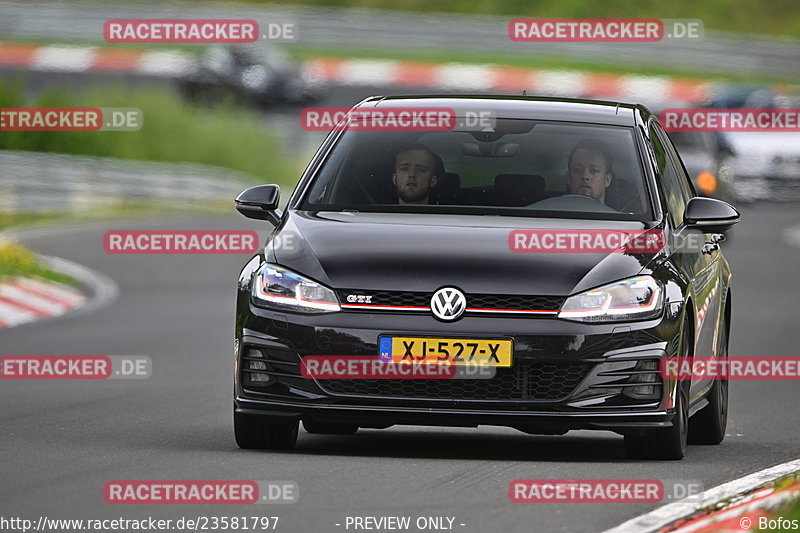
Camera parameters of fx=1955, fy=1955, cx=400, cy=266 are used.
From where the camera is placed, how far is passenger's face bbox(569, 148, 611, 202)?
31.3 feet

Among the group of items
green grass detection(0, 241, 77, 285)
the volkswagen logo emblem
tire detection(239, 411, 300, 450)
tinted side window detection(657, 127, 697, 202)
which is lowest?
green grass detection(0, 241, 77, 285)

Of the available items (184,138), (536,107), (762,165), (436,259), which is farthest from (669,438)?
(184,138)

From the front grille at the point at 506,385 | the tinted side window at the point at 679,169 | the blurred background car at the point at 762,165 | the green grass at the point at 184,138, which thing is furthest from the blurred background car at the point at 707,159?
the front grille at the point at 506,385

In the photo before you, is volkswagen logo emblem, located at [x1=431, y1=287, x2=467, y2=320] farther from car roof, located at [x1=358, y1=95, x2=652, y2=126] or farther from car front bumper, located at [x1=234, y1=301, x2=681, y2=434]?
car roof, located at [x1=358, y1=95, x2=652, y2=126]

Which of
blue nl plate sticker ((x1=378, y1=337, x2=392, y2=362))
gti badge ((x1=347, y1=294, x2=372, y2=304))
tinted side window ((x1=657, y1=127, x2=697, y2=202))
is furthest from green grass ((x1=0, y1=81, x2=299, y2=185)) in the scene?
blue nl plate sticker ((x1=378, y1=337, x2=392, y2=362))

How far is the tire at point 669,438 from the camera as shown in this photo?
8.95 metres

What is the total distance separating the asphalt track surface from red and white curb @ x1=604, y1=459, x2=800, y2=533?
109 mm

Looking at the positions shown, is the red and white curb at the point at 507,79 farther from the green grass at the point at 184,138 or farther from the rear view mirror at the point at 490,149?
the rear view mirror at the point at 490,149

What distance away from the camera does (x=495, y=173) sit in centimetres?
961

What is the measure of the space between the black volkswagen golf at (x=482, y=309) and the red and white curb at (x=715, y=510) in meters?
0.75

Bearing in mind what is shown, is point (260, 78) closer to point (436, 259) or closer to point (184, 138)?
point (184, 138)

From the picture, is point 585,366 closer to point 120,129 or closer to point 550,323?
point 550,323

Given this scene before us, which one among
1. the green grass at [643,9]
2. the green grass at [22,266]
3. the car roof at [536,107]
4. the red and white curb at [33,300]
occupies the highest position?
the green grass at [643,9]

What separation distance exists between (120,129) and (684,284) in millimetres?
30937
